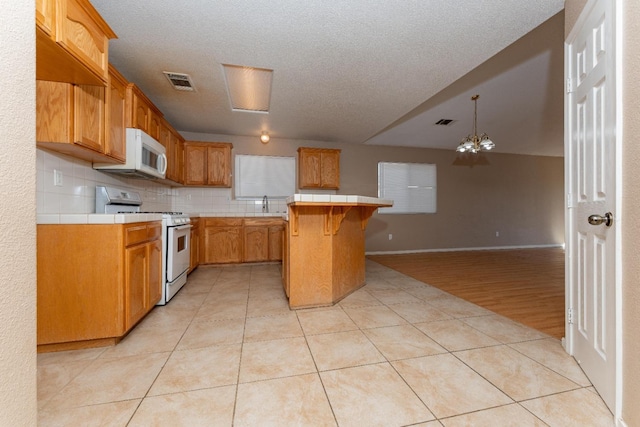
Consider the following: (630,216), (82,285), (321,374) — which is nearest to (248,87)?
(82,285)

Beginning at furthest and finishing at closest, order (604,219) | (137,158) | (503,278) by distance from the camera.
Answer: (503,278), (137,158), (604,219)

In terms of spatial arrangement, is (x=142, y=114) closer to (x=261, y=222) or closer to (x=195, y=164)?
(x=195, y=164)

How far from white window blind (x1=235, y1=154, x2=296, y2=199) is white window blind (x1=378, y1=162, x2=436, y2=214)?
204 centimetres

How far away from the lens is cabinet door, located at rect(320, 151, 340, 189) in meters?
5.06

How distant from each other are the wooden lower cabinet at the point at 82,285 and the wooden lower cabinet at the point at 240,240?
95.2 inches

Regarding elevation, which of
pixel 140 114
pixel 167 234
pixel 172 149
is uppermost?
pixel 140 114

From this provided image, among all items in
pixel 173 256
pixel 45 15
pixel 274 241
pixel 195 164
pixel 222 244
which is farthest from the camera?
pixel 274 241

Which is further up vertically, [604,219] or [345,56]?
[345,56]

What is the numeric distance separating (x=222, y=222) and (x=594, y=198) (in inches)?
169

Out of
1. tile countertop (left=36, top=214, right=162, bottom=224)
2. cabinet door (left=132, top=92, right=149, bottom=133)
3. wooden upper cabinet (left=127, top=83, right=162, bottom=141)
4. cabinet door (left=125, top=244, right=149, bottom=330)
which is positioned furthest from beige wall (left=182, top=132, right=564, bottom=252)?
tile countertop (left=36, top=214, right=162, bottom=224)

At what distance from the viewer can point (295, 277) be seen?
257 centimetres

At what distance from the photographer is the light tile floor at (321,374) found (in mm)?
1224

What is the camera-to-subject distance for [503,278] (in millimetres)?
3732

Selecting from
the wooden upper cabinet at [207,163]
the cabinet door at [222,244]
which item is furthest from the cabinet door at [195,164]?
the cabinet door at [222,244]
